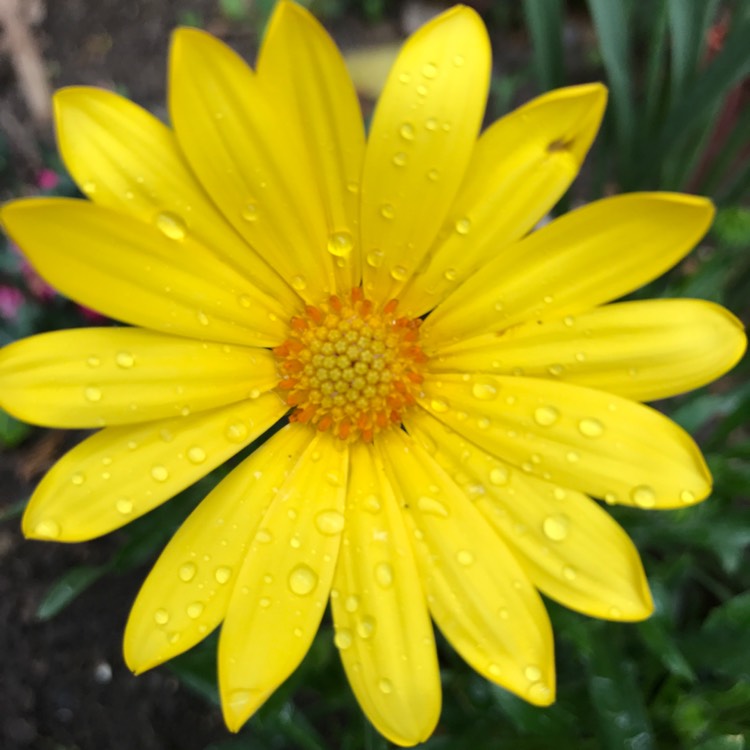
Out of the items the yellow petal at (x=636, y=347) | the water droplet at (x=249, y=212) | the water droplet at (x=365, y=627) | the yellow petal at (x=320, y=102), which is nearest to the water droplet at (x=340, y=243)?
the yellow petal at (x=320, y=102)

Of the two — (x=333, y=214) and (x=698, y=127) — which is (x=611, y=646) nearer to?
(x=333, y=214)

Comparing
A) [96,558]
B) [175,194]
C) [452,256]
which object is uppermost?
[175,194]

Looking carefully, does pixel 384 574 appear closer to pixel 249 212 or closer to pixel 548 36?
pixel 249 212

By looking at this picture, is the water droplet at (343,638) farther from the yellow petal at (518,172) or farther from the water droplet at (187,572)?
the yellow petal at (518,172)

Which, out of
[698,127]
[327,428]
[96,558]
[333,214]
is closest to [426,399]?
[327,428]

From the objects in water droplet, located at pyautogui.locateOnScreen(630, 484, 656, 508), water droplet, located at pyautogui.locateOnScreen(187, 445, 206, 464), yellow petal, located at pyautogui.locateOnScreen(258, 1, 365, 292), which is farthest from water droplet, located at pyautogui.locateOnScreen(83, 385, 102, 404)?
water droplet, located at pyautogui.locateOnScreen(630, 484, 656, 508)
